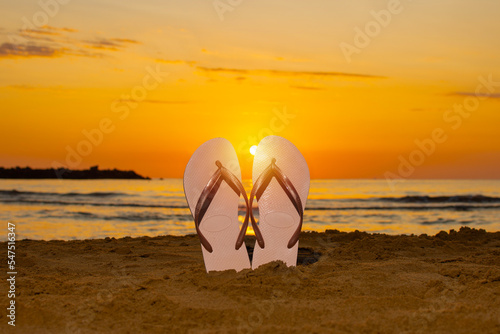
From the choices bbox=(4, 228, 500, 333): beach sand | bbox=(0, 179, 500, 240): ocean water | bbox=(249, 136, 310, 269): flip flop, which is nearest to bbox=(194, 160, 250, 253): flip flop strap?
bbox=(249, 136, 310, 269): flip flop

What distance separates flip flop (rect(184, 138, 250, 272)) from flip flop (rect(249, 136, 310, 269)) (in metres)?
0.18

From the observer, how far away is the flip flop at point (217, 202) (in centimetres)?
398

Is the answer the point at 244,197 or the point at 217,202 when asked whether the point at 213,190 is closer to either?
the point at 217,202

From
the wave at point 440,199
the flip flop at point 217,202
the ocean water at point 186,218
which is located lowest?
the flip flop at point 217,202

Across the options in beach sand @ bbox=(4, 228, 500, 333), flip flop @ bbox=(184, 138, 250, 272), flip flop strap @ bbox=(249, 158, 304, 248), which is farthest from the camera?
flip flop strap @ bbox=(249, 158, 304, 248)

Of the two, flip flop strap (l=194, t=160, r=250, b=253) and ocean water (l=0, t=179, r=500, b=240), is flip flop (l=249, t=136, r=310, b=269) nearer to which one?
flip flop strap (l=194, t=160, r=250, b=253)

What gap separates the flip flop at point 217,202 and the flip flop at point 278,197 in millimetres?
176

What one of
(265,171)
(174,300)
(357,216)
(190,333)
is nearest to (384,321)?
(190,333)

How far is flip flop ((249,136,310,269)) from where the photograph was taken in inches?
159

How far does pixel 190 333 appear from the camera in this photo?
2328mm

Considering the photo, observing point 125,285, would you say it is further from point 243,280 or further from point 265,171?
point 265,171

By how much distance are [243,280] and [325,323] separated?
85cm

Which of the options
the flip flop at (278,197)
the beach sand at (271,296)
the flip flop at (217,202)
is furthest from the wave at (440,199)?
the flip flop at (217,202)

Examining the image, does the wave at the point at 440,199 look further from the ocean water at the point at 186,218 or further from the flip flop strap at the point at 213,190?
the flip flop strap at the point at 213,190
